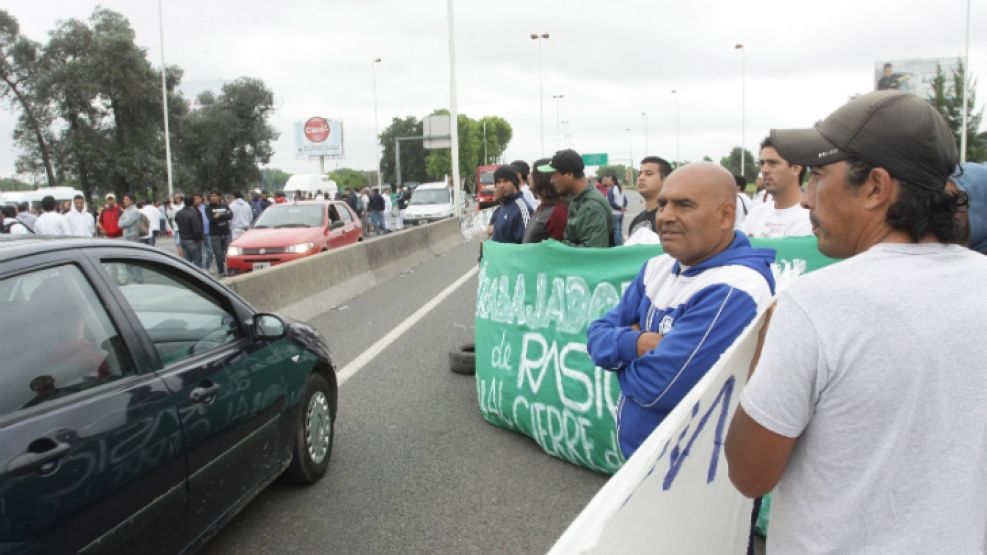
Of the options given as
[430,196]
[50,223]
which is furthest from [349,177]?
[50,223]

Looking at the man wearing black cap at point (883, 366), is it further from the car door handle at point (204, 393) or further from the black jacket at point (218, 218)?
the black jacket at point (218, 218)

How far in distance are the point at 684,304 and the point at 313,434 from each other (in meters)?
2.72

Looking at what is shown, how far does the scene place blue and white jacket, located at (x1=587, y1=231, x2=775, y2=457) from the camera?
90.9 inches

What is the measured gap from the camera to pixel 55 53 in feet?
147

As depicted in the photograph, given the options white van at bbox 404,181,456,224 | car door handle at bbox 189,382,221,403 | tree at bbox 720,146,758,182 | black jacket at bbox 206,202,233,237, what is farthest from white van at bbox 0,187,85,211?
tree at bbox 720,146,758,182

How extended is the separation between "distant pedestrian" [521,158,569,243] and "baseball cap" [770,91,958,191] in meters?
4.15

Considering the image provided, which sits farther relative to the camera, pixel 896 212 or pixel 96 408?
pixel 96 408

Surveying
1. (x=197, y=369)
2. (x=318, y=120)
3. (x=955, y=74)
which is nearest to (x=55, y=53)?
(x=318, y=120)

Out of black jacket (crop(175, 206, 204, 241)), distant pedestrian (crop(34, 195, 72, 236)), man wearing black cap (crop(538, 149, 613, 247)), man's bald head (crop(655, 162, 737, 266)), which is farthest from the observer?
black jacket (crop(175, 206, 204, 241))

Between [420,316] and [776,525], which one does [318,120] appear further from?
[776,525]

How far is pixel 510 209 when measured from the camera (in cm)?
649

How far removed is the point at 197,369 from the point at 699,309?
6.88 feet

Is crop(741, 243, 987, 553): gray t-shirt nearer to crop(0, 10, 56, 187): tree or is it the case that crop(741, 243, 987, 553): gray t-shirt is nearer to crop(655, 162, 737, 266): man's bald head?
crop(655, 162, 737, 266): man's bald head

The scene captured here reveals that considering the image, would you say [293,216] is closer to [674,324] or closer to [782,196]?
[782,196]
